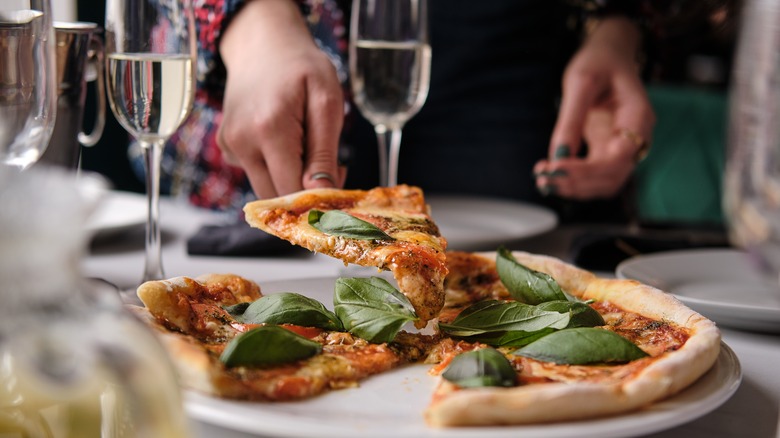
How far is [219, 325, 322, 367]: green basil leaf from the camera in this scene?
90cm

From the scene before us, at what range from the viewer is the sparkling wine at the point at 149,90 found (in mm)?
1316

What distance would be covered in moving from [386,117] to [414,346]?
892 mm

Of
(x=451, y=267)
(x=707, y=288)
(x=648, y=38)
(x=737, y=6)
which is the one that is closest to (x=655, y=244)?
(x=707, y=288)

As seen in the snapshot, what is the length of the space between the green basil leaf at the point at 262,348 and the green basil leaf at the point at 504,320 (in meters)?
0.25

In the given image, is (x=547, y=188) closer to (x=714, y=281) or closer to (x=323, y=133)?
(x=714, y=281)

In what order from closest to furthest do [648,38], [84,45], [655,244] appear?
1. [84,45]
2. [655,244]
3. [648,38]

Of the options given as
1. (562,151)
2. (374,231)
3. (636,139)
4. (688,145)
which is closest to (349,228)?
(374,231)

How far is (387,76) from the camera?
1834 mm

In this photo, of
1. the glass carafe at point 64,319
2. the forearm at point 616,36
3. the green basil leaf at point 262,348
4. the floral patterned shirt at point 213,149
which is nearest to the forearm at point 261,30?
the floral patterned shirt at point 213,149

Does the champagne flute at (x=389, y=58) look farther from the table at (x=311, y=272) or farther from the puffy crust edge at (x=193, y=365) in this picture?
the puffy crust edge at (x=193, y=365)

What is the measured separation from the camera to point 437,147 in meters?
2.77

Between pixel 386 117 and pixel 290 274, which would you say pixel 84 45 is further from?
pixel 386 117

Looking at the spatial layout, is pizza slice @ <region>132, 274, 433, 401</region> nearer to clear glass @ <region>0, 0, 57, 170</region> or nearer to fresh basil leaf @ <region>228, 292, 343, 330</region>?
fresh basil leaf @ <region>228, 292, 343, 330</region>

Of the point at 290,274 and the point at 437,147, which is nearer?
the point at 290,274
